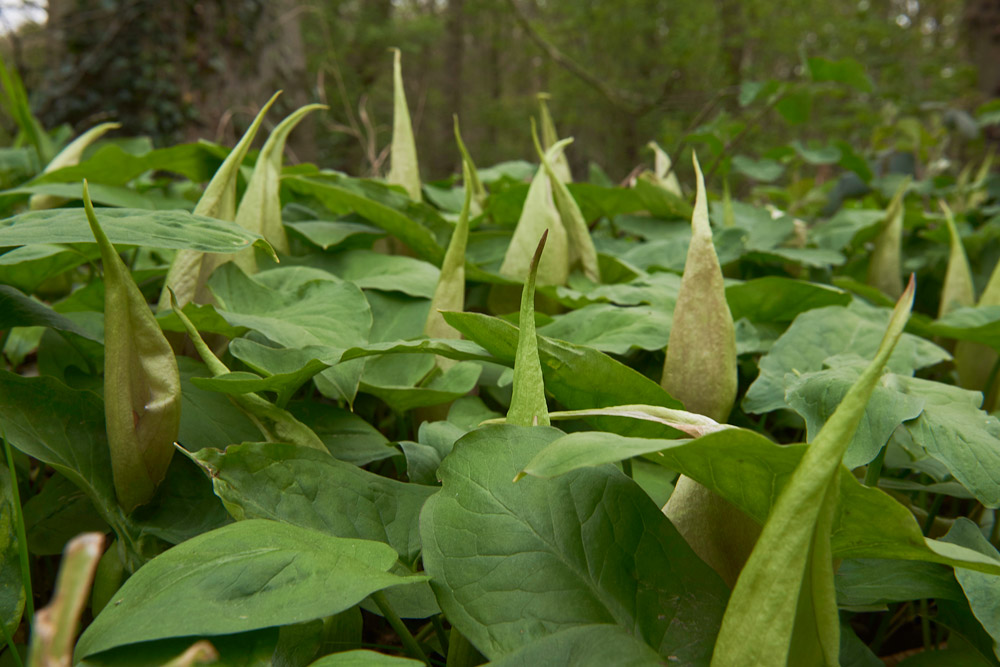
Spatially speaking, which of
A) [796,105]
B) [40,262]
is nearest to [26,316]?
[40,262]

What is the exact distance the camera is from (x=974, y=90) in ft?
7.89

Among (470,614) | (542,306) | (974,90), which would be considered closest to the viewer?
(470,614)

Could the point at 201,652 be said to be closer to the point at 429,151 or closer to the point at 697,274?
the point at 697,274

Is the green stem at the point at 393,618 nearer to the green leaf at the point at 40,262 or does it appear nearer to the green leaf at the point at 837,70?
the green leaf at the point at 40,262

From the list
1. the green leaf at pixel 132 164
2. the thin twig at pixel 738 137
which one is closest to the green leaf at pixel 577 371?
the green leaf at pixel 132 164

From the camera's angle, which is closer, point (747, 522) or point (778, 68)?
point (747, 522)

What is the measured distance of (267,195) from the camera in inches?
26.9

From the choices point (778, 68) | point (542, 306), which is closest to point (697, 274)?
point (542, 306)

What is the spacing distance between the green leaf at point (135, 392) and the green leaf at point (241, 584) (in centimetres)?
10

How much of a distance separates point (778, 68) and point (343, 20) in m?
4.81

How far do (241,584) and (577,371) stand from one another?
22 cm

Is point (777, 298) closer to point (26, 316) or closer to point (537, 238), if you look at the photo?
point (537, 238)

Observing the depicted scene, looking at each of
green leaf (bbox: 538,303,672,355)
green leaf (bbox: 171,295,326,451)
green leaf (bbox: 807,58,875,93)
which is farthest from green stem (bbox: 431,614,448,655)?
green leaf (bbox: 807,58,875,93)

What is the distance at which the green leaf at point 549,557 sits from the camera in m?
0.33
